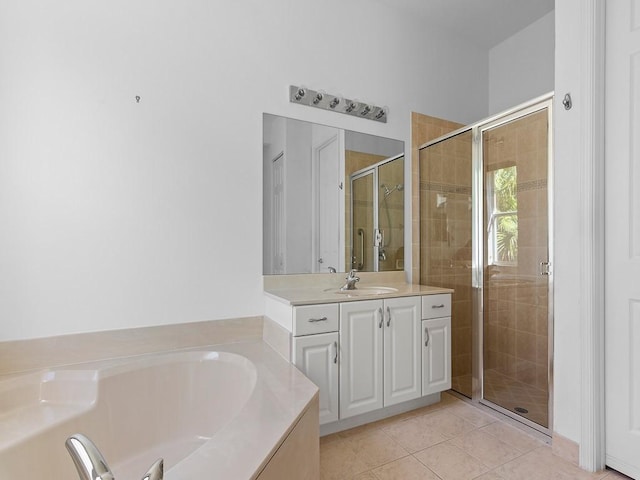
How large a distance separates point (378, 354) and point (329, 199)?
1.05 m

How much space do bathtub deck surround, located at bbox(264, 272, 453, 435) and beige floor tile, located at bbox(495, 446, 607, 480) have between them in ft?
1.90

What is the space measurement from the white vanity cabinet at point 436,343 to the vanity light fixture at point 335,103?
1363 mm

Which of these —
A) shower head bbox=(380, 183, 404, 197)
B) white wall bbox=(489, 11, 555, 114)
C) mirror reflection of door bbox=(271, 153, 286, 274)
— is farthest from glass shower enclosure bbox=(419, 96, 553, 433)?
mirror reflection of door bbox=(271, 153, 286, 274)

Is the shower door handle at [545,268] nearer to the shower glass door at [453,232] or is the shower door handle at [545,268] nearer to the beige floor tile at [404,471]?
the shower glass door at [453,232]

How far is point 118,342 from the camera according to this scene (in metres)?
1.77

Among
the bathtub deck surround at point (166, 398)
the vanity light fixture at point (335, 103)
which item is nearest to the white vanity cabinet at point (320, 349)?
the bathtub deck surround at point (166, 398)

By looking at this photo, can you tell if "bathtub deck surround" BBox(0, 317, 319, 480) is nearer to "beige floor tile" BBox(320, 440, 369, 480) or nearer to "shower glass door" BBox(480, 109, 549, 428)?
"beige floor tile" BBox(320, 440, 369, 480)

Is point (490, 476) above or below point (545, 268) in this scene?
below

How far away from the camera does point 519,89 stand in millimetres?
2924

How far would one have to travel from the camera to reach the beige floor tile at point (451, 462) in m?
1.60

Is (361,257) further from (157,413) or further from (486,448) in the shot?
(157,413)

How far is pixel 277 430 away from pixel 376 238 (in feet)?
5.52

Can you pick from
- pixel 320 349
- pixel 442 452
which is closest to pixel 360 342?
pixel 320 349

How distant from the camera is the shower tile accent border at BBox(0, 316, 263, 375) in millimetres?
1596
